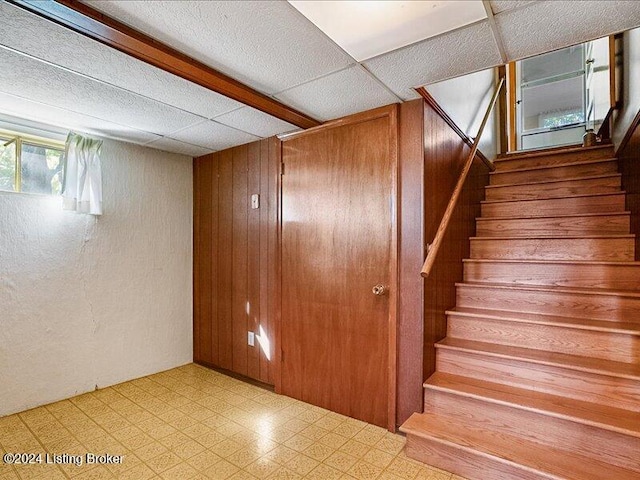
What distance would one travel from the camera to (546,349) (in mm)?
2170

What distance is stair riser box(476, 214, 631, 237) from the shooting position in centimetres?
270

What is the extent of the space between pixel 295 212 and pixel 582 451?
2.25m

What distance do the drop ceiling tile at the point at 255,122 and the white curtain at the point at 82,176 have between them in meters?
1.19

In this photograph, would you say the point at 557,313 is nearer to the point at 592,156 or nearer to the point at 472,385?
the point at 472,385

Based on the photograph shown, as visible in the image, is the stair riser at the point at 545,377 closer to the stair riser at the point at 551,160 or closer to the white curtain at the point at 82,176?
the stair riser at the point at 551,160

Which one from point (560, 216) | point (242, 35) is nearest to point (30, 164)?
point (242, 35)

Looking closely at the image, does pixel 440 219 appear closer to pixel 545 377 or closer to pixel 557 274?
pixel 557 274

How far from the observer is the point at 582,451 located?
170 cm

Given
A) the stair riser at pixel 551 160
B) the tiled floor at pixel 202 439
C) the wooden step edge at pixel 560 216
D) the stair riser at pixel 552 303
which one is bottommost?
the tiled floor at pixel 202 439

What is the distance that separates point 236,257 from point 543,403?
2550mm

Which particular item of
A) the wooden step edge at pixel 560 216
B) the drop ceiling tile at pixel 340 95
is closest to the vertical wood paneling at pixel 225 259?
the drop ceiling tile at pixel 340 95

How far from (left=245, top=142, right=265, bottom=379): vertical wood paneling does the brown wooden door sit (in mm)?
335

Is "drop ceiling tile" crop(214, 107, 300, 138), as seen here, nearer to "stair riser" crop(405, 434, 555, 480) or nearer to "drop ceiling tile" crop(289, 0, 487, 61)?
"drop ceiling tile" crop(289, 0, 487, 61)

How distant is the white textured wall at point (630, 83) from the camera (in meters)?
2.57
